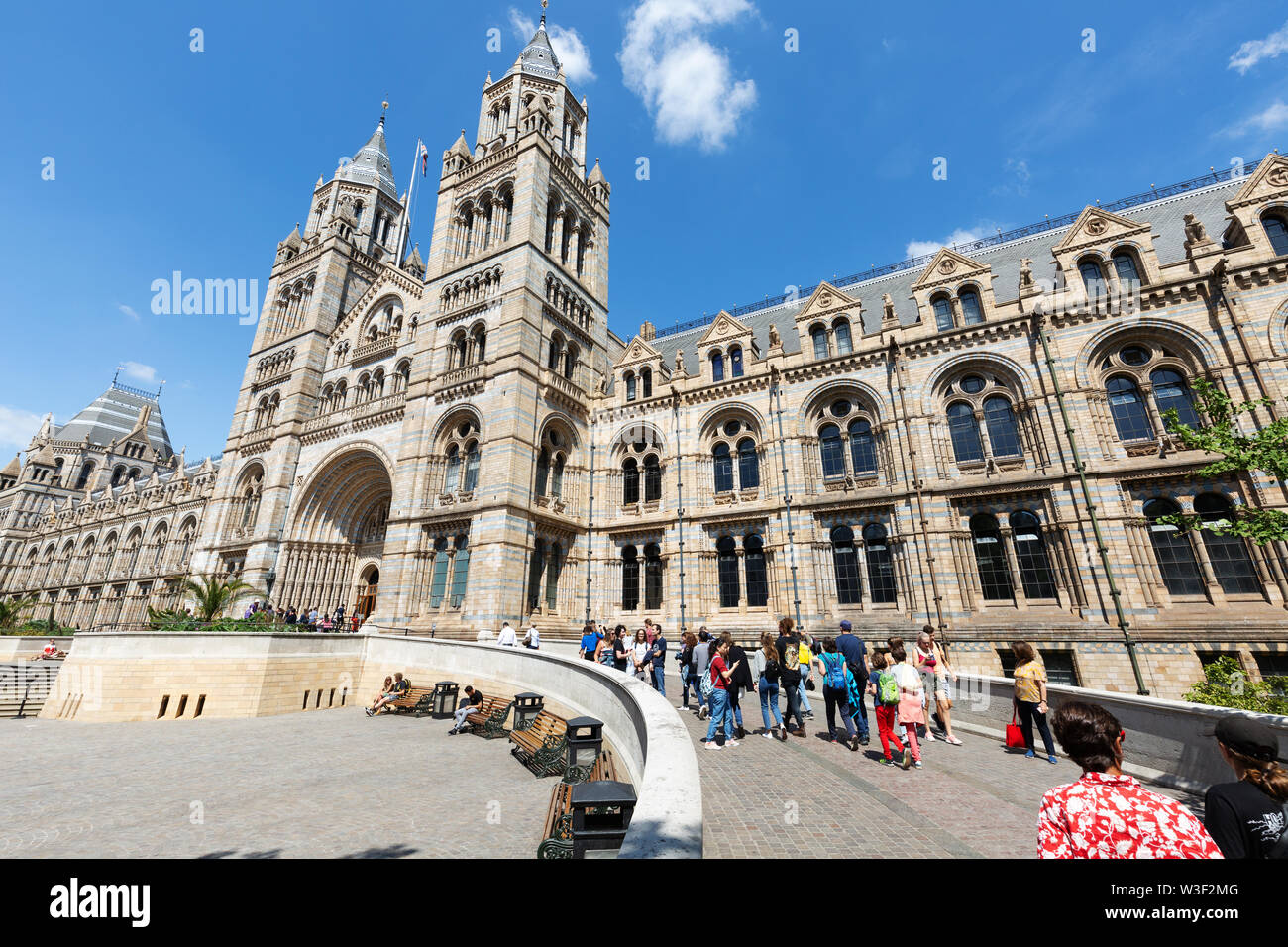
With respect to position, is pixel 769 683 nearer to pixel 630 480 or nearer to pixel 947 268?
pixel 630 480

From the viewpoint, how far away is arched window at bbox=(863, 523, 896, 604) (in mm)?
19125

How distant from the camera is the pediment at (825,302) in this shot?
2248cm

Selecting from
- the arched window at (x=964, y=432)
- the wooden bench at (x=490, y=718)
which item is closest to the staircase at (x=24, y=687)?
the wooden bench at (x=490, y=718)

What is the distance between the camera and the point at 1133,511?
53.6 ft

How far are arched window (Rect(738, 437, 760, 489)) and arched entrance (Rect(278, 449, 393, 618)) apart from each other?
19.2 m

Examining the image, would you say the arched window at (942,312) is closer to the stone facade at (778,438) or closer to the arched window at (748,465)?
the stone facade at (778,438)

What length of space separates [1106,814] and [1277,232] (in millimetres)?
25377

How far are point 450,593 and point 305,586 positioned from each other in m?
11.5

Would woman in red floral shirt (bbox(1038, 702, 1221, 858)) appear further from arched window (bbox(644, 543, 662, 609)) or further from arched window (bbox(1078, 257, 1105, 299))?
arched window (bbox(1078, 257, 1105, 299))

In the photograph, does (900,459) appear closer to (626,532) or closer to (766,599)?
(766,599)

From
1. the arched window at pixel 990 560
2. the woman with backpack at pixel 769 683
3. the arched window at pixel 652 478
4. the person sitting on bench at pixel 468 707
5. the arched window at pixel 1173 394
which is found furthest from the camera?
the arched window at pixel 652 478

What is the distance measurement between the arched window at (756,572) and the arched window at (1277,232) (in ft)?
62.5
